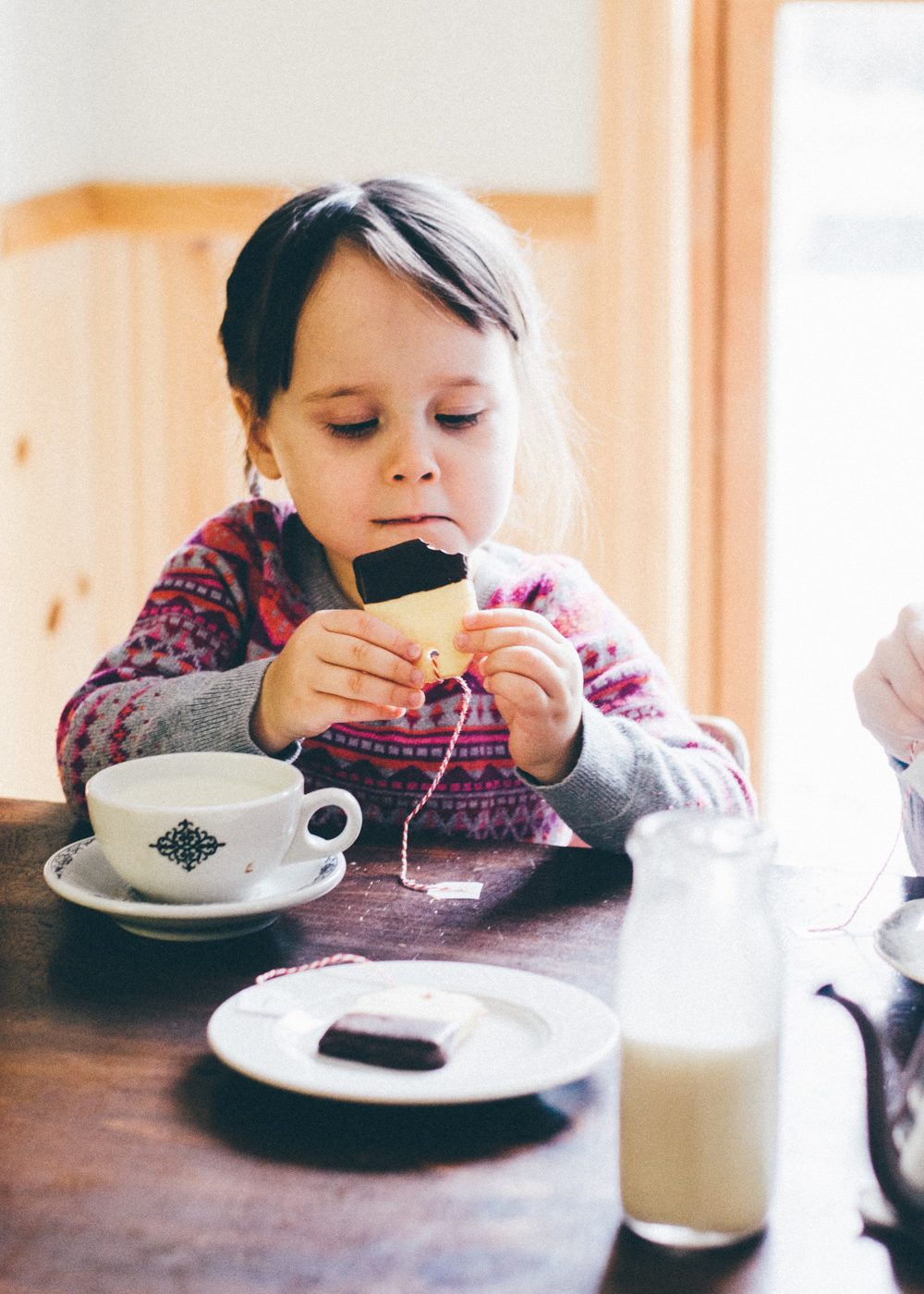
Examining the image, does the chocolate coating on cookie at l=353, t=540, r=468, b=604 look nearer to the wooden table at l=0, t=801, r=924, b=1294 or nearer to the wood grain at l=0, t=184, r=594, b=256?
the wooden table at l=0, t=801, r=924, b=1294

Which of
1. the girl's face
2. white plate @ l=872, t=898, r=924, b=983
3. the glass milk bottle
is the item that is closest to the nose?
the girl's face

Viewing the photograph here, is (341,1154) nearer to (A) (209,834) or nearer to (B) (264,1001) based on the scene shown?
(B) (264,1001)

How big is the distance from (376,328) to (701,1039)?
83 cm

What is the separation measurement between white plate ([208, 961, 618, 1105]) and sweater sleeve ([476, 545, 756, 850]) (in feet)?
1.09

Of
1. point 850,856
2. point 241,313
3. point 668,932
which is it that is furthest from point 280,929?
point 850,856

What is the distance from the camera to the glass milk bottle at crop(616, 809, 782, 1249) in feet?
1.80

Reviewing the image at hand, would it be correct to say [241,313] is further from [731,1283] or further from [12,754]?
[12,754]

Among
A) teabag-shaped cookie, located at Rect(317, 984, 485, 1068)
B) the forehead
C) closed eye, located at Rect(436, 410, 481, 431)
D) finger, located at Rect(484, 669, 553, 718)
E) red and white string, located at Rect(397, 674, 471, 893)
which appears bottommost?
red and white string, located at Rect(397, 674, 471, 893)

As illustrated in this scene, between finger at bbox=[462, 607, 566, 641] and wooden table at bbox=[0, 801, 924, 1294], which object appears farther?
finger at bbox=[462, 607, 566, 641]

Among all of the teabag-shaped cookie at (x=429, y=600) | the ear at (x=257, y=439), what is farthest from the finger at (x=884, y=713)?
the ear at (x=257, y=439)

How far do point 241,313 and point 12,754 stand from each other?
4.42 ft

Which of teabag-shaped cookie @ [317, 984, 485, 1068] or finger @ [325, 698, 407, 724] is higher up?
finger @ [325, 698, 407, 724]

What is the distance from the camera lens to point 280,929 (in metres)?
0.89

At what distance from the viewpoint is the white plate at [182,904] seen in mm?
851
